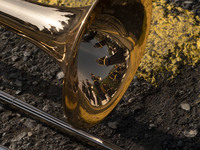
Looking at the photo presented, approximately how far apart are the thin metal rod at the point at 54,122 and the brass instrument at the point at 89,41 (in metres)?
0.21

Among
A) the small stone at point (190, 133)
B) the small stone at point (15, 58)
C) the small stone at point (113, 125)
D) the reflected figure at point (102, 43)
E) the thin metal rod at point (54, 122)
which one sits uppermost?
the reflected figure at point (102, 43)

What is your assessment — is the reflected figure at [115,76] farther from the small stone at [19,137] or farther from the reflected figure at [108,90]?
the small stone at [19,137]

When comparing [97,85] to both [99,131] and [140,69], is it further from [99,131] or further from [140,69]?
[140,69]

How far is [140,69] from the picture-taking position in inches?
89.0

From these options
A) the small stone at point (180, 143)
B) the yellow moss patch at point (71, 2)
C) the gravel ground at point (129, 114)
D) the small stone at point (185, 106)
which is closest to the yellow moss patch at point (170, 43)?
the gravel ground at point (129, 114)

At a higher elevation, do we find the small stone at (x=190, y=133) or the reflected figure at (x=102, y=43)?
the reflected figure at (x=102, y=43)

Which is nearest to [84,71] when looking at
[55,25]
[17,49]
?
[55,25]

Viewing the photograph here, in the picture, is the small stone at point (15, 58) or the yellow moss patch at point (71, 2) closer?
the small stone at point (15, 58)

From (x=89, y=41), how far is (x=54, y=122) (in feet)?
1.89

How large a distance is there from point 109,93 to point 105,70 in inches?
6.0

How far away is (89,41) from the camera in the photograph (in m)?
1.93

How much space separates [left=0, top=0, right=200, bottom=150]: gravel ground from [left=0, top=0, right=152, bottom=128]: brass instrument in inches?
10.7

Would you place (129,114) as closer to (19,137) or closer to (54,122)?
(54,122)

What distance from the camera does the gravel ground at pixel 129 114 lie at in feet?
6.39
